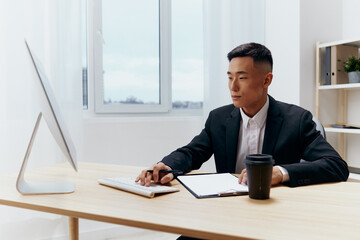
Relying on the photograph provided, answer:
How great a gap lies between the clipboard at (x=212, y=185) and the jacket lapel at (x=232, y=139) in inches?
12.5

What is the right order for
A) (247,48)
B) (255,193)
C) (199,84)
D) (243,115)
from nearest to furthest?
(255,193) → (247,48) → (243,115) → (199,84)

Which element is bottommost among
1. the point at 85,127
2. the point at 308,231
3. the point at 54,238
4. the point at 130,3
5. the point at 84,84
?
the point at 54,238

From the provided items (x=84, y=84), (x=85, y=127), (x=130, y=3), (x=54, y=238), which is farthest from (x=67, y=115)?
(x=130, y=3)

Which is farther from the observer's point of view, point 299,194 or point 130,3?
point 130,3

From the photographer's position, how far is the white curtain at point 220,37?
2.87 metres

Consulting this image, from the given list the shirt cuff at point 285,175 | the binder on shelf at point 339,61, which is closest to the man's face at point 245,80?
the shirt cuff at point 285,175

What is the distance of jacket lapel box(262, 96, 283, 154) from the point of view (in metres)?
1.55

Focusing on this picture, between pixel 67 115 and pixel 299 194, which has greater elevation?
pixel 67 115

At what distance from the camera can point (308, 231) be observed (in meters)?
0.78

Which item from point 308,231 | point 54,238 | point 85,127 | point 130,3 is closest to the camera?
point 308,231

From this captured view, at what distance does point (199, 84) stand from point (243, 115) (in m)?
1.44

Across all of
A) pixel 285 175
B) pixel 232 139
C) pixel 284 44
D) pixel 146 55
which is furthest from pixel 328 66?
pixel 285 175

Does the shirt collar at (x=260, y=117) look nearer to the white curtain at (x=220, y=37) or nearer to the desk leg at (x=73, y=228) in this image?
the desk leg at (x=73, y=228)

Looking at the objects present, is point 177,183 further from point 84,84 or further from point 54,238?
point 84,84
